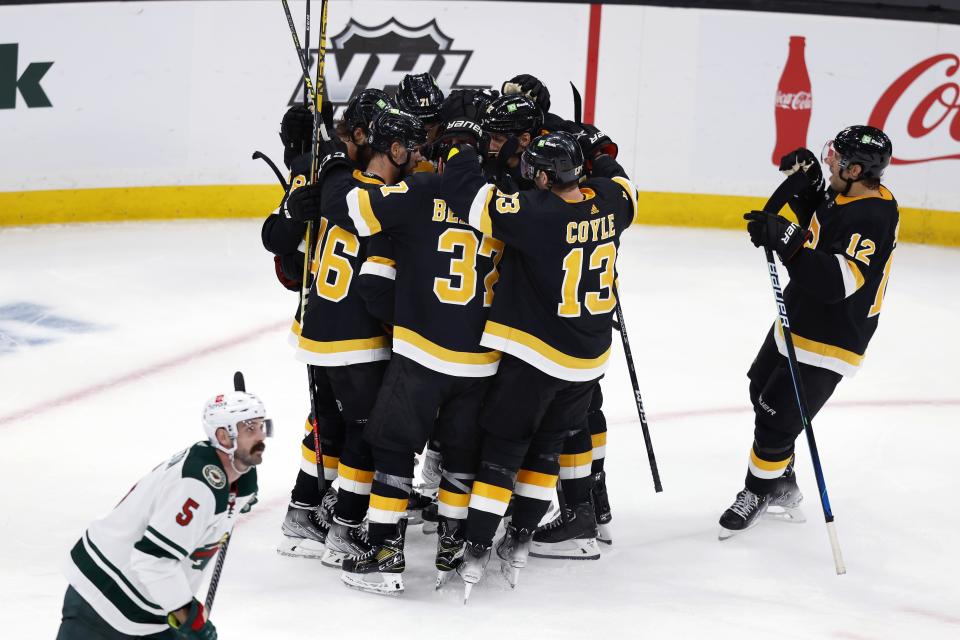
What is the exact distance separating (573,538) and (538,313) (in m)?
0.90

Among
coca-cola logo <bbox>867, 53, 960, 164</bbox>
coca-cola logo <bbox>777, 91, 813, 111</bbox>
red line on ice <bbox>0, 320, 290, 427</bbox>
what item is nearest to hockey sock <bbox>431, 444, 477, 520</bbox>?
red line on ice <bbox>0, 320, 290, 427</bbox>

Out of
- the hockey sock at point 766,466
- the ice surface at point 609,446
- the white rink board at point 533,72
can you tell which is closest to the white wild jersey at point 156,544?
the ice surface at point 609,446

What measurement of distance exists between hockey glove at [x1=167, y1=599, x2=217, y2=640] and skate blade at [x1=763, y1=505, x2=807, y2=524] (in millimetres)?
2578

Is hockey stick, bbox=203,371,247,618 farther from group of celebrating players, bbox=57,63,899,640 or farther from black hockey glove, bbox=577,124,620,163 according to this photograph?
black hockey glove, bbox=577,124,620,163

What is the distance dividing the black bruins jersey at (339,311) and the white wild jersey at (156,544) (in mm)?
1097

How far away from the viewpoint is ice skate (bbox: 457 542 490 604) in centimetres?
381

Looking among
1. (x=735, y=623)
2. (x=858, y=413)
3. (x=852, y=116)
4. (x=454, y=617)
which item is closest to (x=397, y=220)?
(x=454, y=617)

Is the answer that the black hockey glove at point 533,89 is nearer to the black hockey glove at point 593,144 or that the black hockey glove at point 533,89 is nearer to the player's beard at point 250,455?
the black hockey glove at point 593,144

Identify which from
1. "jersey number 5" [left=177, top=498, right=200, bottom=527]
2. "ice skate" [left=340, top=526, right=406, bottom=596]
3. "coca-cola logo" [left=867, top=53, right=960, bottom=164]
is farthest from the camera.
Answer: "coca-cola logo" [left=867, top=53, right=960, bottom=164]

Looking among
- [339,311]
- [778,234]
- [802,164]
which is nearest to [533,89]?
[802,164]

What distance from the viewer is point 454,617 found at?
3707 mm

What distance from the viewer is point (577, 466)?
416 centimetres

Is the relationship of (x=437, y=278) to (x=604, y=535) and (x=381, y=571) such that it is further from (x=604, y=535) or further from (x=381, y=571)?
(x=604, y=535)

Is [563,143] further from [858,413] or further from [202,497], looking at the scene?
[858,413]
